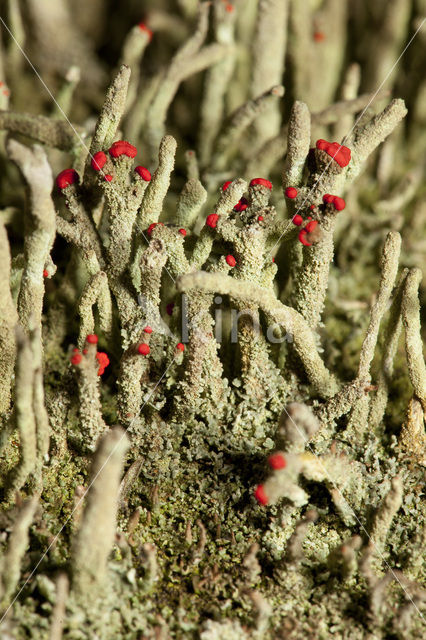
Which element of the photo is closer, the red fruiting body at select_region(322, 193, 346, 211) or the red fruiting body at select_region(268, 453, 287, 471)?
the red fruiting body at select_region(268, 453, 287, 471)

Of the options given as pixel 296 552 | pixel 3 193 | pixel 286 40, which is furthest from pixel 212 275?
pixel 286 40

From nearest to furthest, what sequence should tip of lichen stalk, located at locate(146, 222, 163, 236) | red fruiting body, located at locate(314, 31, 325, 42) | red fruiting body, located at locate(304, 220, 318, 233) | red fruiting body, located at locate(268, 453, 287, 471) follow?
red fruiting body, located at locate(268, 453, 287, 471) → red fruiting body, located at locate(304, 220, 318, 233) → tip of lichen stalk, located at locate(146, 222, 163, 236) → red fruiting body, located at locate(314, 31, 325, 42)

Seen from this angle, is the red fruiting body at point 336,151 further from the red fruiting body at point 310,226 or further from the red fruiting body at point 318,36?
the red fruiting body at point 318,36

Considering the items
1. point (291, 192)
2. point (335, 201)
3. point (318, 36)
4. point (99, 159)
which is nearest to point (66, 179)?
point (99, 159)

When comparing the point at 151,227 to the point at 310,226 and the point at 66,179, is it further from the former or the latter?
the point at 310,226

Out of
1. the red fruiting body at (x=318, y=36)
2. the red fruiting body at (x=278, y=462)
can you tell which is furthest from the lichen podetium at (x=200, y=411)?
the red fruiting body at (x=318, y=36)

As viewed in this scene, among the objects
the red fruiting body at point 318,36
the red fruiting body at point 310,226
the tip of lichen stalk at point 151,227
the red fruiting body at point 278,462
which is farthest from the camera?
the red fruiting body at point 318,36

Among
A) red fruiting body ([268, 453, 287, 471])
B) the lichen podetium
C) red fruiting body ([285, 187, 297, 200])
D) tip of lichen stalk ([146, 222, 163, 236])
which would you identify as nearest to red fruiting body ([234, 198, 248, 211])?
the lichen podetium

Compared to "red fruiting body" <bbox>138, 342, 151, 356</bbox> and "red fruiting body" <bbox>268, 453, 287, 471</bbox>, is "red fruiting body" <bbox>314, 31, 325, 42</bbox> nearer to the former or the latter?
"red fruiting body" <bbox>138, 342, 151, 356</bbox>

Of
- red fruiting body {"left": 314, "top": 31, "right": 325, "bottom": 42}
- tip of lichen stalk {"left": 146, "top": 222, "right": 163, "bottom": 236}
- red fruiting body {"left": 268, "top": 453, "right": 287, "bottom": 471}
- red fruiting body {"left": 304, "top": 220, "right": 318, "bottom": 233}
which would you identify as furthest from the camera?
red fruiting body {"left": 314, "top": 31, "right": 325, "bottom": 42}
